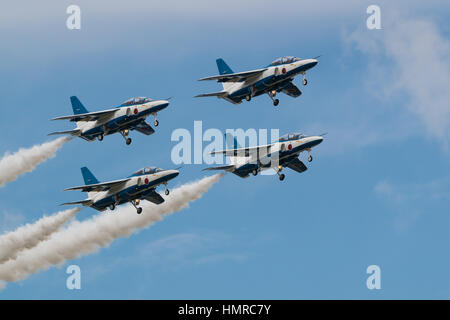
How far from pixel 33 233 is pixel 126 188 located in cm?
1168

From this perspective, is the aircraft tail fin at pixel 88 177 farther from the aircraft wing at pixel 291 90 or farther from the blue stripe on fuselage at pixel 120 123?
the aircraft wing at pixel 291 90

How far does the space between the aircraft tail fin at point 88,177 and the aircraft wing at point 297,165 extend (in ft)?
58.7

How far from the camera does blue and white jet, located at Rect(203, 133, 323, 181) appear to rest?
99.4 m

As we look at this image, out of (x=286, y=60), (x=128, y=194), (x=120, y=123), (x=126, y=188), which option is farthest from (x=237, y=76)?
(x=128, y=194)

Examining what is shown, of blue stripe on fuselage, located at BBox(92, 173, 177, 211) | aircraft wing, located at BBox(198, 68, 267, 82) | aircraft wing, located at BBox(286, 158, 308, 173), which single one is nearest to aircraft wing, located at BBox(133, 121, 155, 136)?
aircraft wing, located at BBox(198, 68, 267, 82)

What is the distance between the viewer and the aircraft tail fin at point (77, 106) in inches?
4262

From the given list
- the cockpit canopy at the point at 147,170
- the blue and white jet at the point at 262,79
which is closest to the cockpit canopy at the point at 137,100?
the blue and white jet at the point at 262,79

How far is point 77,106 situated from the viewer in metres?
108

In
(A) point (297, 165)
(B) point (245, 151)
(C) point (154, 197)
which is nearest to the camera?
(B) point (245, 151)

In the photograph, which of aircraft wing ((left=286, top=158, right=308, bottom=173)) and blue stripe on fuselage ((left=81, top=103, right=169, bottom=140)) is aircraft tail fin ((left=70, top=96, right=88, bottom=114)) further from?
aircraft wing ((left=286, top=158, right=308, bottom=173))

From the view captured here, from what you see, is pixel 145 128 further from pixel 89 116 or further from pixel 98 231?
pixel 98 231

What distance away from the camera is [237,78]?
10575 cm
